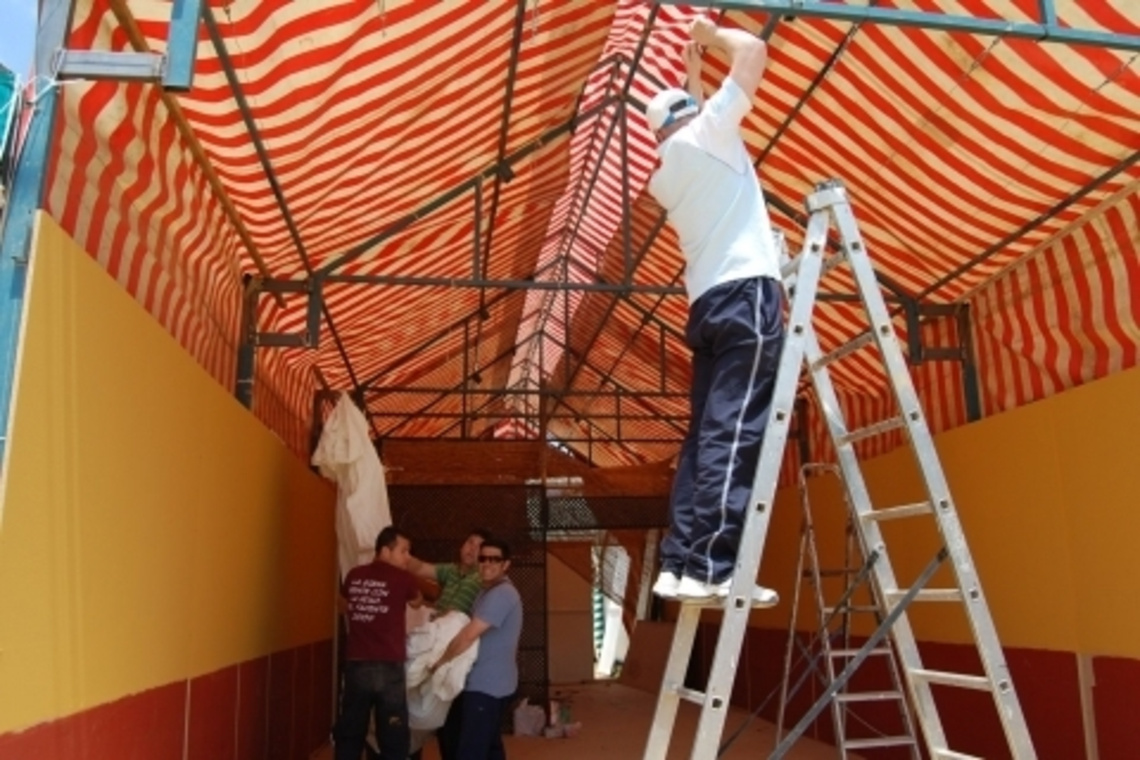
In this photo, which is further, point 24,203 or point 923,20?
point 923,20

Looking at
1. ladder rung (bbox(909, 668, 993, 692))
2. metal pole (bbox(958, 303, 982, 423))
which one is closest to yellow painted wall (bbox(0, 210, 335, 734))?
ladder rung (bbox(909, 668, 993, 692))

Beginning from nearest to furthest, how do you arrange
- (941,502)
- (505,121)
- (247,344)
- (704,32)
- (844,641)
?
(941,502)
(704,32)
(844,641)
(505,121)
(247,344)

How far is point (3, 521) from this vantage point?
220 cm

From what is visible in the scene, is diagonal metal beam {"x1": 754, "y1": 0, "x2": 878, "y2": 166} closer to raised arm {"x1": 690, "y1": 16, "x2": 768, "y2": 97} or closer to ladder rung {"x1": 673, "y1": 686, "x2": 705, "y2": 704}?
raised arm {"x1": 690, "y1": 16, "x2": 768, "y2": 97}

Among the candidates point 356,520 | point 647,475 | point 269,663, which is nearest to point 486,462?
point 647,475

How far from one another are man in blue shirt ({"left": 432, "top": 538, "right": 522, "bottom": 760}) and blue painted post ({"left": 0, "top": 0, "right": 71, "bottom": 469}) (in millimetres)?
3017

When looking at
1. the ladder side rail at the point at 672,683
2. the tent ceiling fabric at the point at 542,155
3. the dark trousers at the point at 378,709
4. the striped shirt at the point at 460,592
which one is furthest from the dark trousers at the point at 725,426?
the striped shirt at the point at 460,592

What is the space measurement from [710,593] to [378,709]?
10.5ft

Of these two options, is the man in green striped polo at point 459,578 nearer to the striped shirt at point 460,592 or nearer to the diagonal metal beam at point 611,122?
the striped shirt at point 460,592

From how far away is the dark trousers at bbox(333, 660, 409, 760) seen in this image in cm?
493

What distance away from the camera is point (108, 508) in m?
2.82

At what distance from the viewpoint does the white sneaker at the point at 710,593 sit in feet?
7.55

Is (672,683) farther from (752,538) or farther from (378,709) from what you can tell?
(378,709)

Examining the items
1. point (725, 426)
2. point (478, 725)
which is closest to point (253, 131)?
point (725, 426)
